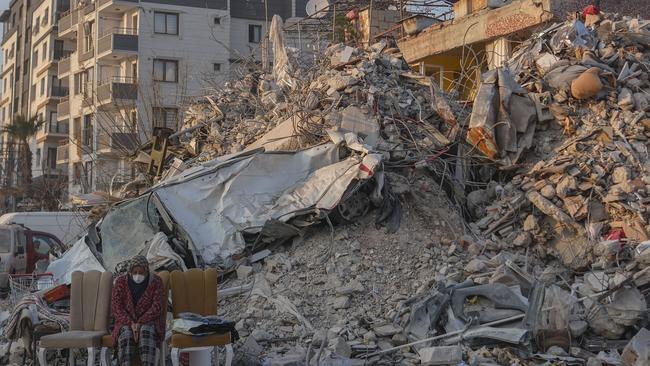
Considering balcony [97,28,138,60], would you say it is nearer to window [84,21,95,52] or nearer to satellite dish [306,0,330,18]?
window [84,21,95,52]

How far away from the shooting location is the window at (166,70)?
37.6m

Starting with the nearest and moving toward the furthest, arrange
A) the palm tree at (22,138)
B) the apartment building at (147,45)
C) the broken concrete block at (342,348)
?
the broken concrete block at (342,348)
the apartment building at (147,45)
the palm tree at (22,138)

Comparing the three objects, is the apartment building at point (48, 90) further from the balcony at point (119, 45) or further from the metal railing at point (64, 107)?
the balcony at point (119, 45)

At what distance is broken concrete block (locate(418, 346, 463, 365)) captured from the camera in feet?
24.3

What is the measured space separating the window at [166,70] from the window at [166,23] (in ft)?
5.85

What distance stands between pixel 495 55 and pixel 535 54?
4.90 metres

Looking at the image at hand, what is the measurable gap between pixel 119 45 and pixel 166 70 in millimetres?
2539

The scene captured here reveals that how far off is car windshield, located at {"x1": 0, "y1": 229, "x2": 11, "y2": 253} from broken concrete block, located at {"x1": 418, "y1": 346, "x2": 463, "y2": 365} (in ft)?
34.3

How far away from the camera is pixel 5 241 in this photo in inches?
595

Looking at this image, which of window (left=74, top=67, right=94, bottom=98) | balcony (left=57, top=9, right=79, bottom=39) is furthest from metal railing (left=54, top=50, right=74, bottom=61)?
window (left=74, top=67, right=94, bottom=98)

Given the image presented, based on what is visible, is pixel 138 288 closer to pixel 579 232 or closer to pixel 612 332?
pixel 612 332

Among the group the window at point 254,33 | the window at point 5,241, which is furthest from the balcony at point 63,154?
the window at point 5,241

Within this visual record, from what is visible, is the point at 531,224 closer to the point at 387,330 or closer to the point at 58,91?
the point at 387,330

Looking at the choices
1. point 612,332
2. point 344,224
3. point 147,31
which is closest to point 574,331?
point 612,332
